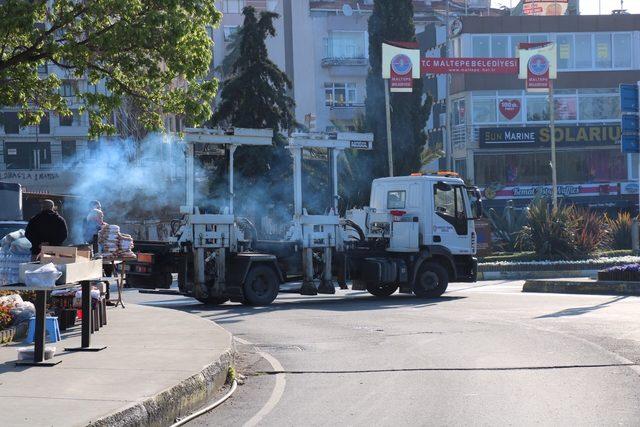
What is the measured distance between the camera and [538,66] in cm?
4028

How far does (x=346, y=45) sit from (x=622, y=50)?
56.4ft

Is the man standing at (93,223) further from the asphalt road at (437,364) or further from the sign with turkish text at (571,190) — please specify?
the sign with turkish text at (571,190)

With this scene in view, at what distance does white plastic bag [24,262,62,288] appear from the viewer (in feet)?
31.9

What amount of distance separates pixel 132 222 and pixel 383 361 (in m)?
21.3

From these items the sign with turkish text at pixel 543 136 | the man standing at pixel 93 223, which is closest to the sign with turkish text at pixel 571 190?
the sign with turkish text at pixel 543 136

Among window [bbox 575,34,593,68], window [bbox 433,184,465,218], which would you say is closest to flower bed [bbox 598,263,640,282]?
window [bbox 433,184,465,218]

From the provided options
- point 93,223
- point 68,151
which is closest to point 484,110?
point 68,151

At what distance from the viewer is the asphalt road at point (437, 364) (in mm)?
8617

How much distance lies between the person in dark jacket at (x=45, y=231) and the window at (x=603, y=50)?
48328mm

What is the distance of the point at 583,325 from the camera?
603 inches

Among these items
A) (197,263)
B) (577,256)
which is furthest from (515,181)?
(197,263)

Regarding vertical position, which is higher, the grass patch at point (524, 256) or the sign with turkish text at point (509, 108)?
the sign with turkish text at point (509, 108)

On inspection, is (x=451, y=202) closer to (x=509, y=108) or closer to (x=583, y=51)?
(x=509, y=108)

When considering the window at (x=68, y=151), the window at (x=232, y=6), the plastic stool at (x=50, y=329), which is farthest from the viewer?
the window at (x=232, y=6)
